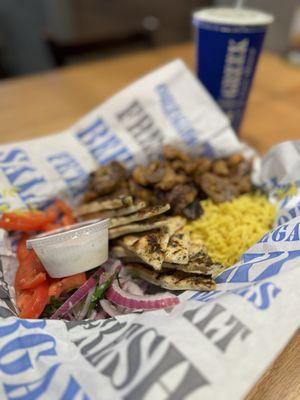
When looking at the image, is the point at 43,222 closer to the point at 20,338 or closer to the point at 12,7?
the point at 20,338

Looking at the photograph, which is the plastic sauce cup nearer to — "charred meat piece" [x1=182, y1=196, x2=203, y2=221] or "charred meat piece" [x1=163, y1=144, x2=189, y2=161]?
"charred meat piece" [x1=182, y1=196, x2=203, y2=221]

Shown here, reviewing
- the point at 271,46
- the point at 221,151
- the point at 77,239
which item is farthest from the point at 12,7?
the point at 77,239

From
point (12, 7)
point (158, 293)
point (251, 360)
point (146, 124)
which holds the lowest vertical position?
point (158, 293)

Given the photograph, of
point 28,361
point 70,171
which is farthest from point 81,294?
point 70,171

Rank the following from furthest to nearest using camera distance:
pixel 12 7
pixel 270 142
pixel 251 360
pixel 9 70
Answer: pixel 9 70 → pixel 12 7 → pixel 270 142 → pixel 251 360

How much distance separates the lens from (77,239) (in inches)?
32.9

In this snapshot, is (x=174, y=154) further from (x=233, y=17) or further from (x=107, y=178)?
(x=233, y=17)

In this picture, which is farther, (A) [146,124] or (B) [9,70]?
(B) [9,70]

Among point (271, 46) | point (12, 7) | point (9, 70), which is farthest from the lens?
point (9, 70)

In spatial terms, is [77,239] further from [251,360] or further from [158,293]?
[251,360]

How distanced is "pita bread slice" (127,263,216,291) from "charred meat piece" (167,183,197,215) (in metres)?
0.21

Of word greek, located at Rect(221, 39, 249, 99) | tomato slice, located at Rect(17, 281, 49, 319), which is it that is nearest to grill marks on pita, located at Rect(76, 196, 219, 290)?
tomato slice, located at Rect(17, 281, 49, 319)

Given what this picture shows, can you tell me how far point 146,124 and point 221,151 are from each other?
30 centimetres

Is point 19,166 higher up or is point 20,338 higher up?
point 19,166
